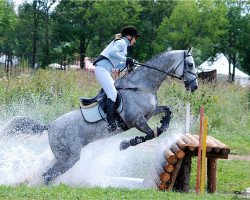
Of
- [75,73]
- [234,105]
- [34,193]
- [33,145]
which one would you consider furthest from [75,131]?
[234,105]

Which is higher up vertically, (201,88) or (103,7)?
(103,7)

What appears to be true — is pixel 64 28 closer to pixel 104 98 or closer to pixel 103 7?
pixel 103 7

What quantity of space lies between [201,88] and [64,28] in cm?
2860

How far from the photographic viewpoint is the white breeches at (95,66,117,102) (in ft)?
30.8

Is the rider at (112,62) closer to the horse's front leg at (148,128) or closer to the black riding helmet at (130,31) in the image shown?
the black riding helmet at (130,31)

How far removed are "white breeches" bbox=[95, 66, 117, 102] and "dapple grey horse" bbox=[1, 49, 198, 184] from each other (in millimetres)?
268

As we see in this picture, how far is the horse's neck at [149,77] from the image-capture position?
9.68 metres

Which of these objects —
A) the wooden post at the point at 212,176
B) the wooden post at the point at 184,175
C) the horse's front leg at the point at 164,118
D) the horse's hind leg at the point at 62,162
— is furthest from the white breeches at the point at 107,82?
the wooden post at the point at 212,176

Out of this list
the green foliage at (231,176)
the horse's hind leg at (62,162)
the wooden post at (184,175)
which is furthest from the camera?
the green foliage at (231,176)

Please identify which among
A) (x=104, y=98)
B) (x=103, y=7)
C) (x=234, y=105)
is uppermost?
(x=103, y=7)

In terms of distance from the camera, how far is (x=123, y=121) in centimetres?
959

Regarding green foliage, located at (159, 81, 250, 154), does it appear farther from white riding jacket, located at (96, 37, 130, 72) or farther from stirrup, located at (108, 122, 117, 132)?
white riding jacket, located at (96, 37, 130, 72)

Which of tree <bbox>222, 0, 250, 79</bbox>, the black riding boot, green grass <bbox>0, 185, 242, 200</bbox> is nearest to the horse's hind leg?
the black riding boot

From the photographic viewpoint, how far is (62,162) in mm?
9656
